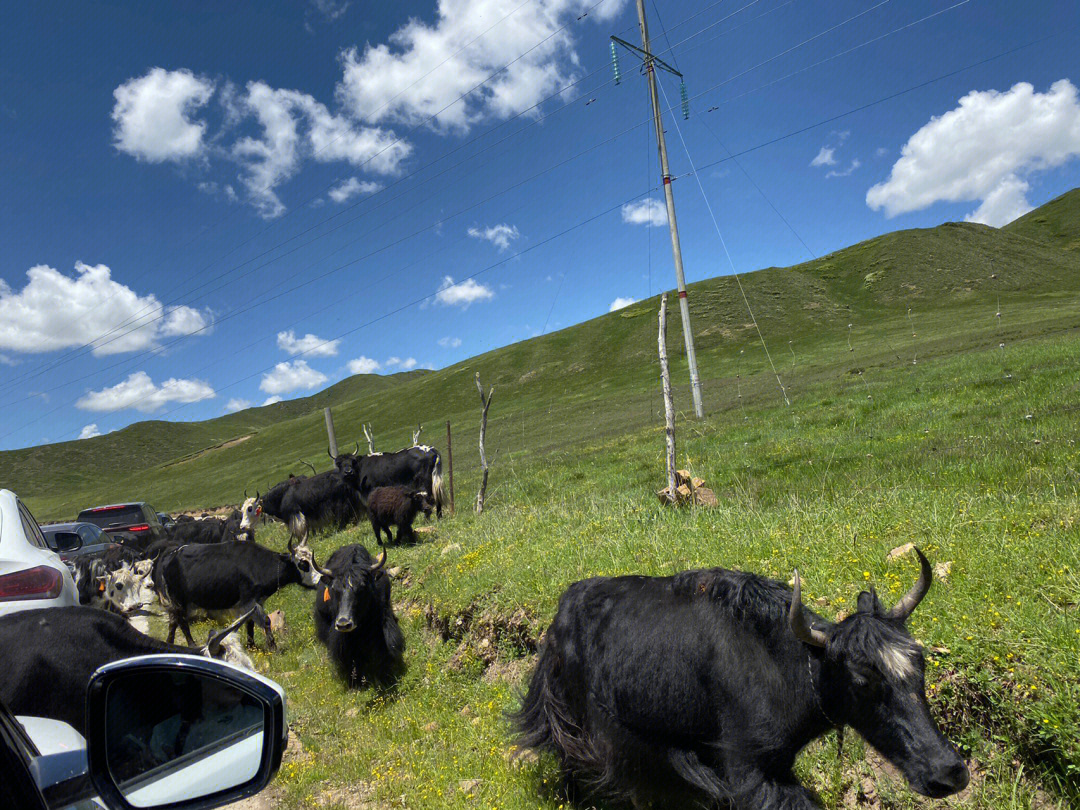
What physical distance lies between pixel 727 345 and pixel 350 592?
185 feet

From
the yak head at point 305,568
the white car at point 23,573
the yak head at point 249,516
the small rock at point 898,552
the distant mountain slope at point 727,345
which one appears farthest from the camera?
the distant mountain slope at point 727,345

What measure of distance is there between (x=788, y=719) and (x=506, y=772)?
2473 millimetres

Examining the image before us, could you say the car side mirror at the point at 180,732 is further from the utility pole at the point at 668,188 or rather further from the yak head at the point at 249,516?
the utility pole at the point at 668,188

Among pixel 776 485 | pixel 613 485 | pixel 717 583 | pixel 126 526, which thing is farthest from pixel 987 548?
pixel 126 526

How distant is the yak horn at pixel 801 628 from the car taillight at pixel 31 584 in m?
5.00

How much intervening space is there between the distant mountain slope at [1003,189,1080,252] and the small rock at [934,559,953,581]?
115m

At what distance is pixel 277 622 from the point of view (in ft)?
33.5

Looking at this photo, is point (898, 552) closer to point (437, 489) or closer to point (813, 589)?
point (813, 589)

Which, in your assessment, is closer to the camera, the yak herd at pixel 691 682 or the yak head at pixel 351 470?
the yak herd at pixel 691 682

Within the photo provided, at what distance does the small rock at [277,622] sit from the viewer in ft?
32.9

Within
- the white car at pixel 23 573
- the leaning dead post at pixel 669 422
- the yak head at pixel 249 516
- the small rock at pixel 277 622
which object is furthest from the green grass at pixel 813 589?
the yak head at pixel 249 516

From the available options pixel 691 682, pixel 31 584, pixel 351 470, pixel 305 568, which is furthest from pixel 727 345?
pixel 31 584

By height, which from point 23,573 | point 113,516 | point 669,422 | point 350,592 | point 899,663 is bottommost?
point 350,592

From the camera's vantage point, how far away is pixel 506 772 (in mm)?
4863
